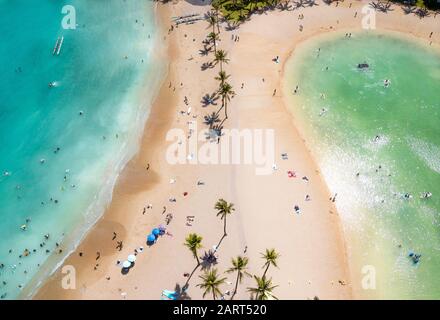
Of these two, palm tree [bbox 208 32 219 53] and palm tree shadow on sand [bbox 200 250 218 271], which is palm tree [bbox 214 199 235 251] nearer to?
palm tree shadow on sand [bbox 200 250 218 271]

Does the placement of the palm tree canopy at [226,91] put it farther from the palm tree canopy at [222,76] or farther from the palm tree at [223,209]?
the palm tree at [223,209]

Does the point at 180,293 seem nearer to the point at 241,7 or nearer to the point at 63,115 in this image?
the point at 63,115

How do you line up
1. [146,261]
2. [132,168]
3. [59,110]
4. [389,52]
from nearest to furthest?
[146,261] < [132,168] < [59,110] < [389,52]

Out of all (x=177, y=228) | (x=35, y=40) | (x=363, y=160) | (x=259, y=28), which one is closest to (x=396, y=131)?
(x=363, y=160)

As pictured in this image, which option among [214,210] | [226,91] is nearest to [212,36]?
[226,91]

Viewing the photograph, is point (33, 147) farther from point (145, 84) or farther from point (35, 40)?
point (35, 40)

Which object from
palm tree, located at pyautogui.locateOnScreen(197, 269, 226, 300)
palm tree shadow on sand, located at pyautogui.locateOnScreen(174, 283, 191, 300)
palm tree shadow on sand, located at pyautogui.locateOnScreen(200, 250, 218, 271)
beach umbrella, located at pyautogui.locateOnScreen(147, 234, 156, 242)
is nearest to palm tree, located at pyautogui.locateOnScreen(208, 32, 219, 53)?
beach umbrella, located at pyautogui.locateOnScreen(147, 234, 156, 242)

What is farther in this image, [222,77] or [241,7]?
[241,7]

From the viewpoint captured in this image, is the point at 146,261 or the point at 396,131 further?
the point at 396,131
